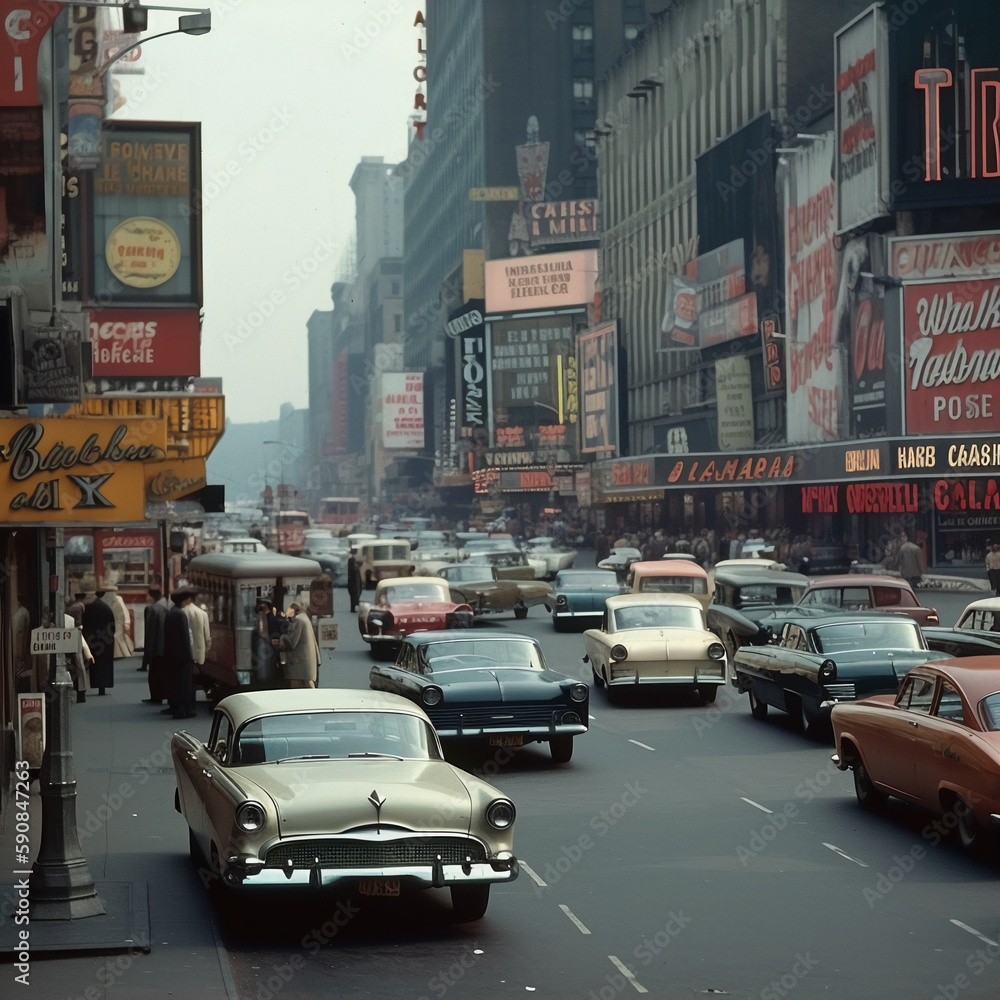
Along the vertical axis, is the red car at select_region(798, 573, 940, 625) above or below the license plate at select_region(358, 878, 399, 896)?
above

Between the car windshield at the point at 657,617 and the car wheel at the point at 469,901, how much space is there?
44.7 feet

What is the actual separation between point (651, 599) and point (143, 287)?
905cm

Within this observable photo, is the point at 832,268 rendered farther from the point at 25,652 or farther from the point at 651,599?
the point at 25,652

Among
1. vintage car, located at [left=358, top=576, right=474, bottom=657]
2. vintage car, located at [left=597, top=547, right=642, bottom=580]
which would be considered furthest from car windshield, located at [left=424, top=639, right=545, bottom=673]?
vintage car, located at [left=597, top=547, right=642, bottom=580]

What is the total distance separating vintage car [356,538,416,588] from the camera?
50.3 m

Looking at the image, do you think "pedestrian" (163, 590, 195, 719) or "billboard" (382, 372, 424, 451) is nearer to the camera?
"pedestrian" (163, 590, 195, 719)

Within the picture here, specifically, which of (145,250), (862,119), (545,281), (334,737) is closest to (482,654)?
(334,737)

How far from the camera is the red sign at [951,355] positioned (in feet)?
186

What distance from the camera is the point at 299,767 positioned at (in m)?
10.7

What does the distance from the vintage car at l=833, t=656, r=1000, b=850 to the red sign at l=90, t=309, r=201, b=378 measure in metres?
13.8

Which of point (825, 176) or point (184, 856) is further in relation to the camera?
point (825, 176)

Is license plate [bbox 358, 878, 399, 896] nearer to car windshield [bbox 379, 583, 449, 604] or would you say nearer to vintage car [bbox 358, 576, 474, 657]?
vintage car [bbox 358, 576, 474, 657]

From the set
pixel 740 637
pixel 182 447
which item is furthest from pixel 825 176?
pixel 182 447

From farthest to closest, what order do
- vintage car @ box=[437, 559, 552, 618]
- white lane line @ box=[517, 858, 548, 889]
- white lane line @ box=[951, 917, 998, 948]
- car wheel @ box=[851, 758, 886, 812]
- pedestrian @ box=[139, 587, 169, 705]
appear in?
vintage car @ box=[437, 559, 552, 618], pedestrian @ box=[139, 587, 169, 705], car wheel @ box=[851, 758, 886, 812], white lane line @ box=[517, 858, 548, 889], white lane line @ box=[951, 917, 998, 948]
